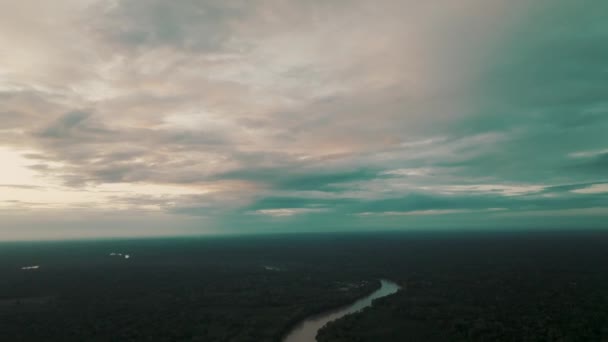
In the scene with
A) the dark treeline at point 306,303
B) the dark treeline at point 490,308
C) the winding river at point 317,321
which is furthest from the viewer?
the winding river at point 317,321

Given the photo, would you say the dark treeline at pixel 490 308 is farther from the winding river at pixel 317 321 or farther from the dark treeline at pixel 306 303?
the winding river at pixel 317 321

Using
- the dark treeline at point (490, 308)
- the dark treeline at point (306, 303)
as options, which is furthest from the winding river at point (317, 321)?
the dark treeline at point (490, 308)

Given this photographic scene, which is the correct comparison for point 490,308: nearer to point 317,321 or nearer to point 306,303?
point 317,321

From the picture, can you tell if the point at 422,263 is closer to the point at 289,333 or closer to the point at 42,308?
the point at 289,333

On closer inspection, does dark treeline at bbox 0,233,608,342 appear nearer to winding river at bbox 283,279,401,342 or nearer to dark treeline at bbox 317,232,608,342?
dark treeline at bbox 317,232,608,342

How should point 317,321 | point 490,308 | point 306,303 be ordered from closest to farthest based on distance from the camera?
point 317,321
point 490,308
point 306,303

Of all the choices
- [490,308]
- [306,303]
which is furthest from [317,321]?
[490,308]

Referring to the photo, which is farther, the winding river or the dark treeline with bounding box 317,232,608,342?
the winding river

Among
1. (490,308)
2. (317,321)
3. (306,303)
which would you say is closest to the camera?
(317,321)

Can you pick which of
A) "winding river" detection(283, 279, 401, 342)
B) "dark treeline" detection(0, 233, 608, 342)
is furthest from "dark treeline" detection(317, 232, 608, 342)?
"winding river" detection(283, 279, 401, 342)

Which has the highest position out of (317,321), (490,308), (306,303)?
(490,308)

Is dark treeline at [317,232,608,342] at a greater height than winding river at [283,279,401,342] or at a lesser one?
Result: greater
